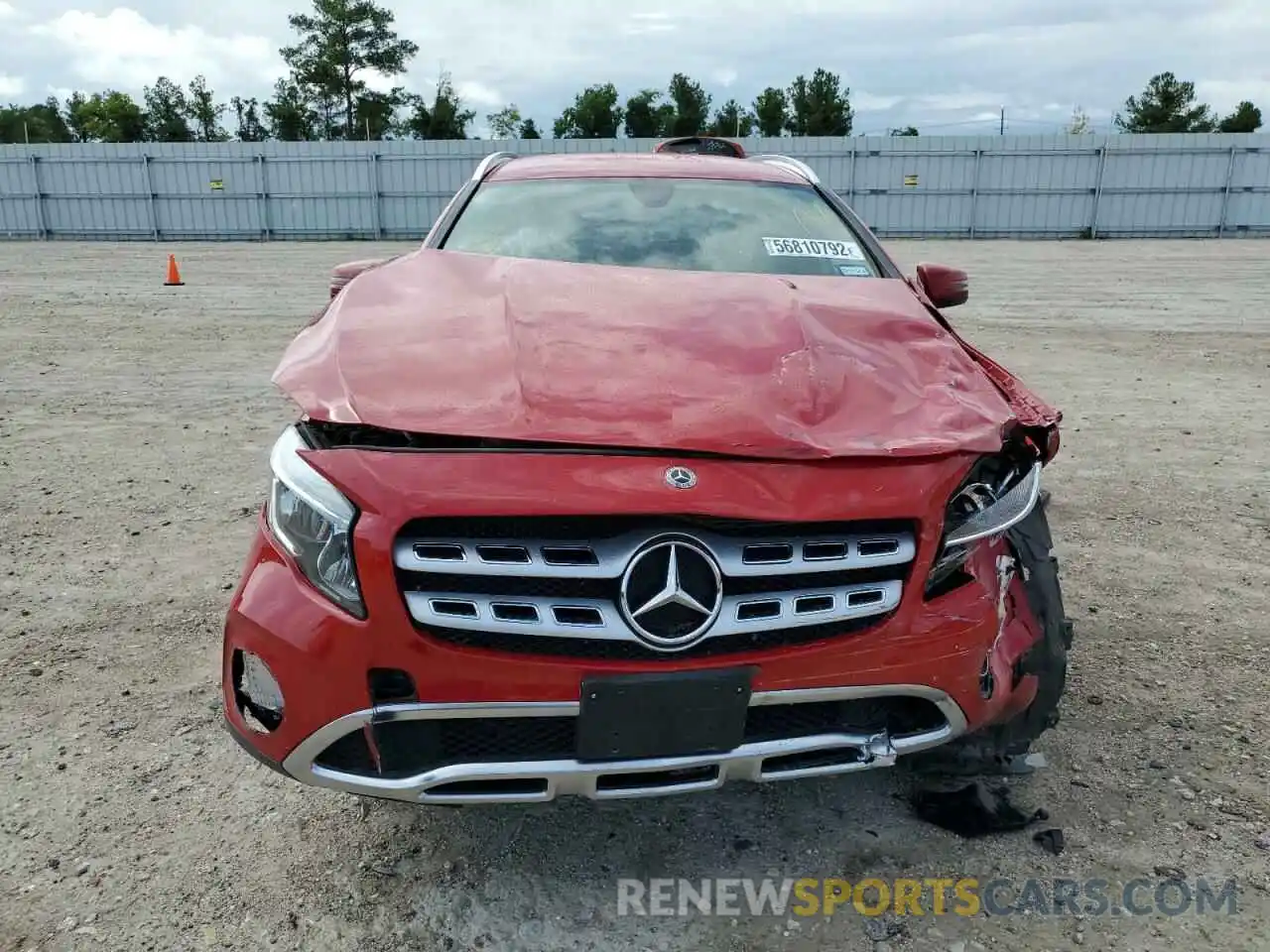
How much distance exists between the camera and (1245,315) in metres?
11.9

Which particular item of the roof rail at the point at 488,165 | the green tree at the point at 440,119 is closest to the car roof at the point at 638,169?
the roof rail at the point at 488,165

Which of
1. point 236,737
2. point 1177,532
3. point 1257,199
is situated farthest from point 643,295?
point 1257,199

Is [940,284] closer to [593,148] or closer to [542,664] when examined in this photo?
[542,664]

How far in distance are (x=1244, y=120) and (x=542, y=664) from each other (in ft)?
184

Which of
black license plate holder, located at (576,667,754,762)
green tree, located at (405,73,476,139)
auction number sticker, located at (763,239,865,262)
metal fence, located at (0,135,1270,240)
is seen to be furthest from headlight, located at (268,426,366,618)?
green tree, located at (405,73,476,139)

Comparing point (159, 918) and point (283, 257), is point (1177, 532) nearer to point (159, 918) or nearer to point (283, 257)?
point (159, 918)

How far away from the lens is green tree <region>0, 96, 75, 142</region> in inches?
2537

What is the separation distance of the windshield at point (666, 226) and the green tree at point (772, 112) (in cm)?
5382

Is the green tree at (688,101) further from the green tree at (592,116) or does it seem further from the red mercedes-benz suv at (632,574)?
the red mercedes-benz suv at (632,574)

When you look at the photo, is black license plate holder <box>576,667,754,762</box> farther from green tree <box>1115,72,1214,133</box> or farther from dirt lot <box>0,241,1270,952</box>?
green tree <box>1115,72,1214,133</box>

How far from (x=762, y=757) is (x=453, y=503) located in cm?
79

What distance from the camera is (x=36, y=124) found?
215ft

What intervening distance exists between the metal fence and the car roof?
76.1ft

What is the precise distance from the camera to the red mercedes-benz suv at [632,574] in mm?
1852
